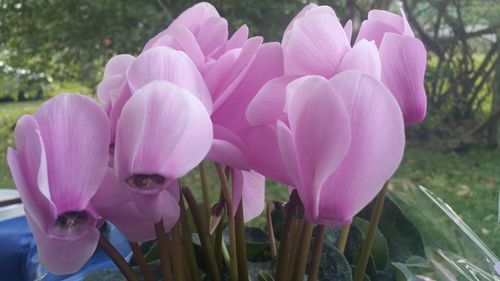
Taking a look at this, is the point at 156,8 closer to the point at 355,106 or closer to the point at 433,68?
the point at 433,68

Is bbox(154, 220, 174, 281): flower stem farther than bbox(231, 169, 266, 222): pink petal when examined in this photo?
No

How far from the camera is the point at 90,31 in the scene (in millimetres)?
4762

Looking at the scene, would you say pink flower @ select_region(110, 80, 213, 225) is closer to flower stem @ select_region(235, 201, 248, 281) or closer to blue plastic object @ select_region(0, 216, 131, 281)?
flower stem @ select_region(235, 201, 248, 281)

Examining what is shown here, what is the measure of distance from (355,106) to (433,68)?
4.80 meters

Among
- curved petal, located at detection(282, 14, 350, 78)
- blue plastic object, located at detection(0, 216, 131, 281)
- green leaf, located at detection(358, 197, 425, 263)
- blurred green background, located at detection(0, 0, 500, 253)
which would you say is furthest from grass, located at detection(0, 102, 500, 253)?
curved petal, located at detection(282, 14, 350, 78)

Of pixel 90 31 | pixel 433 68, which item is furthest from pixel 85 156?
pixel 433 68

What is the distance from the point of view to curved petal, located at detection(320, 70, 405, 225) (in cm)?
37

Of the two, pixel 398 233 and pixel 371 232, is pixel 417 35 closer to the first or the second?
pixel 398 233

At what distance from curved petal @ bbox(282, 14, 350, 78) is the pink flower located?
0.27ft

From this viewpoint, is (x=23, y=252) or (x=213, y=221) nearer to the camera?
(x=213, y=221)

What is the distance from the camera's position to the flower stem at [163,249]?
1.43 ft

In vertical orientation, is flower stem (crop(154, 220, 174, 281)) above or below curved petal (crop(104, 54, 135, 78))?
below

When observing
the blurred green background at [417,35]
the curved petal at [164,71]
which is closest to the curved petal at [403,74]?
the curved petal at [164,71]

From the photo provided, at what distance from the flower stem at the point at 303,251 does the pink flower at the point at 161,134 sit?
10cm
